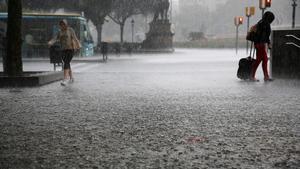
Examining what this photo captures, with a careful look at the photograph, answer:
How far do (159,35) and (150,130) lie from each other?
1408 inches

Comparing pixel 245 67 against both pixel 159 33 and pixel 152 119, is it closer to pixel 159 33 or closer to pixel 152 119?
pixel 152 119

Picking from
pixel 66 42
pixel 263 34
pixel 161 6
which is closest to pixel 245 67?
pixel 263 34

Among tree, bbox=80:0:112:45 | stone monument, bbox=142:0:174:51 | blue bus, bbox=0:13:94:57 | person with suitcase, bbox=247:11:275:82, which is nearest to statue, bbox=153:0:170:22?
stone monument, bbox=142:0:174:51

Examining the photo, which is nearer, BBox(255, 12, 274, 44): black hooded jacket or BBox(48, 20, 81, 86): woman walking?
BBox(48, 20, 81, 86): woman walking

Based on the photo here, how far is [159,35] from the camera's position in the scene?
41094mm

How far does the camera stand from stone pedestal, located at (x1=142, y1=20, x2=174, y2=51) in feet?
135

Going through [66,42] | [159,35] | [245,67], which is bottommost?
[245,67]

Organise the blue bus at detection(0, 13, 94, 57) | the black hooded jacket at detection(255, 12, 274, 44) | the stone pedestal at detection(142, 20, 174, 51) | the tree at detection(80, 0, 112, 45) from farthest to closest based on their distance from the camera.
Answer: the stone pedestal at detection(142, 20, 174, 51), the tree at detection(80, 0, 112, 45), the blue bus at detection(0, 13, 94, 57), the black hooded jacket at detection(255, 12, 274, 44)

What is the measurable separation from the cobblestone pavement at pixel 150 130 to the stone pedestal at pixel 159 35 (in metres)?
31.3

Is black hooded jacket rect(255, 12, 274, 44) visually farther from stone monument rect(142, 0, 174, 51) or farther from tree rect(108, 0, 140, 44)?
stone monument rect(142, 0, 174, 51)

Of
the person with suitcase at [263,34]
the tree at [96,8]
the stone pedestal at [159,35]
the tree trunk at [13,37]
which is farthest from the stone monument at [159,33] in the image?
the tree trunk at [13,37]

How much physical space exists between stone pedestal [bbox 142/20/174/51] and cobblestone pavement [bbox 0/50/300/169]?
31257mm

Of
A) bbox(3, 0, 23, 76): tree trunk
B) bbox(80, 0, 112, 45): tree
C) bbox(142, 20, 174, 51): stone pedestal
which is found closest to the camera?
bbox(3, 0, 23, 76): tree trunk

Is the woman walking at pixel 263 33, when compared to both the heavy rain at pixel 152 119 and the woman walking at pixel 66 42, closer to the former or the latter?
the heavy rain at pixel 152 119
